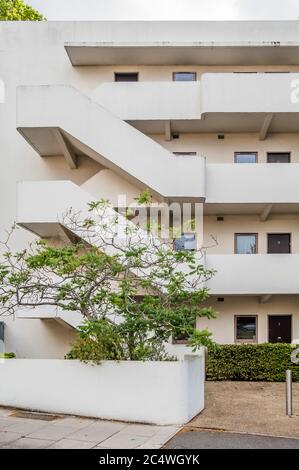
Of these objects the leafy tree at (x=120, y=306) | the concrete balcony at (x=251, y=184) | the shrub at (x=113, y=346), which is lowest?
the shrub at (x=113, y=346)

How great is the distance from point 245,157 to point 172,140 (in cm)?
290

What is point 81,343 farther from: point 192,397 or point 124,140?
point 124,140

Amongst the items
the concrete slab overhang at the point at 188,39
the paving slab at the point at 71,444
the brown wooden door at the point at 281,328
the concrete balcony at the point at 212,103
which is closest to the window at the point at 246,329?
the brown wooden door at the point at 281,328

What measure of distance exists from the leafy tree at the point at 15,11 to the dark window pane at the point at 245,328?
19.7 meters

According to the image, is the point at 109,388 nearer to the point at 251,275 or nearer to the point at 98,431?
the point at 98,431

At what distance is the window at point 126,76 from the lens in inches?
778

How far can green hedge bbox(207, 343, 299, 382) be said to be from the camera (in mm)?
15688

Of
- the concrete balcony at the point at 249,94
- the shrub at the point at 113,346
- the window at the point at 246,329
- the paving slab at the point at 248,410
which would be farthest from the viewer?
the window at the point at 246,329

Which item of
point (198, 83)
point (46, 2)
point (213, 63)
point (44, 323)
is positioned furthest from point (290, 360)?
point (46, 2)

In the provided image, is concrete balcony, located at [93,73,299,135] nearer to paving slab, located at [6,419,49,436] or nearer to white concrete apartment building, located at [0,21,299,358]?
white concrete apartment building, located at [0,21,299,358]

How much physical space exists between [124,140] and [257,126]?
543 cm

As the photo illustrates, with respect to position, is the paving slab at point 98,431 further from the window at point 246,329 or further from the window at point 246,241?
the window at point 246,241

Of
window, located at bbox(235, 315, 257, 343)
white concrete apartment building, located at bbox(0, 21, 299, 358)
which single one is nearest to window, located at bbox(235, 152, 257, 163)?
white concrete apartment building, located at bbox(0, 21, 299, 358)

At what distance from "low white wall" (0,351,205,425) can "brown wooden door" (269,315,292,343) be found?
8.07 m
